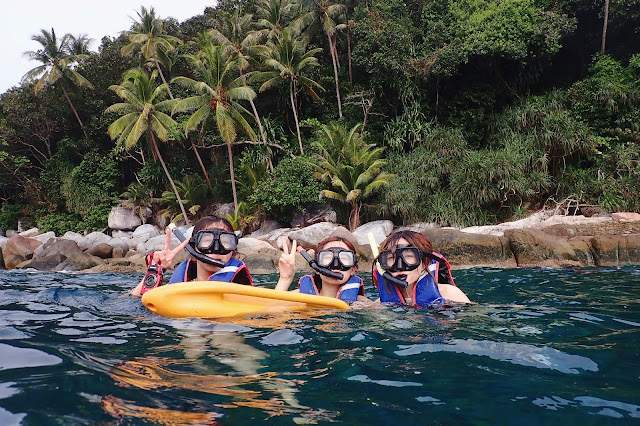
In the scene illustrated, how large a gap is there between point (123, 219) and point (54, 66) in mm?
9022

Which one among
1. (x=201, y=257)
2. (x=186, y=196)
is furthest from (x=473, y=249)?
(x=186, y=196)

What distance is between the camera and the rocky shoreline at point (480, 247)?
27.5 feet

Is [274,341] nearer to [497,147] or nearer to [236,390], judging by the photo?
[236,390]

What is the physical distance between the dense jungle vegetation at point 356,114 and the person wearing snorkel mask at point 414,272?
34.4ft

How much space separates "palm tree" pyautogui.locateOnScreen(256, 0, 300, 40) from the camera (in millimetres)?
19656

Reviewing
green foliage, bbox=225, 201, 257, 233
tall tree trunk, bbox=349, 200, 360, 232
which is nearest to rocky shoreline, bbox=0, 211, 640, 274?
tall tree trunk, bbox=349, 200, 360, 232

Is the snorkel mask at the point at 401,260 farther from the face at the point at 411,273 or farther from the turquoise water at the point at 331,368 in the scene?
the turquoise water at the point at 331,368

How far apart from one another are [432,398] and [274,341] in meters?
1.18

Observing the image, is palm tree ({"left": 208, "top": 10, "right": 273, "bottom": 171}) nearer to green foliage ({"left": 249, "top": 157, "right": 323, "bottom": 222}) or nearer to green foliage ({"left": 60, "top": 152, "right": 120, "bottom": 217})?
green foliage ({"left": 249, "top": 157, "right": 323, "bottom": 222})

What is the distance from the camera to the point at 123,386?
1774mm

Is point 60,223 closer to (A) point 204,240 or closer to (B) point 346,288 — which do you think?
(A) point 204,240

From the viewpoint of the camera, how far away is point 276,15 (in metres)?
20.1

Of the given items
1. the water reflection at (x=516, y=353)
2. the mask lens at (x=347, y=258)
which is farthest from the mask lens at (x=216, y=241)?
the water reflection at (x=516, y=353)

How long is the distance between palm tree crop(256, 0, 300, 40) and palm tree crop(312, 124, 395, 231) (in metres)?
7.02
